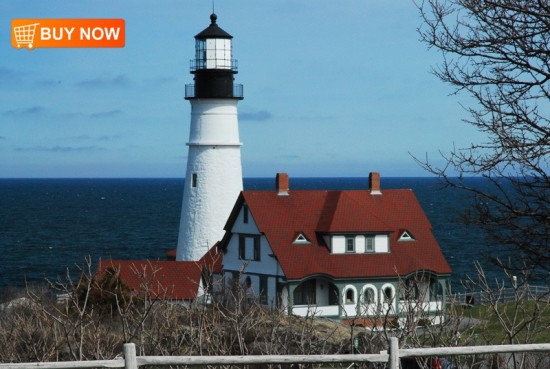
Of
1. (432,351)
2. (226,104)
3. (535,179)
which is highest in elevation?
(226,104)

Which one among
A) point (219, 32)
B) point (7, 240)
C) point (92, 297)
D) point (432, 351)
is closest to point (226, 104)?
point (219, 32)

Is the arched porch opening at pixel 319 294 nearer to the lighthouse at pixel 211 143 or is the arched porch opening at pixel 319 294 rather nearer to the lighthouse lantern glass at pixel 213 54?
the lighthouse at pixel 211 143

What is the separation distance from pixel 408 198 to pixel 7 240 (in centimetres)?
4810

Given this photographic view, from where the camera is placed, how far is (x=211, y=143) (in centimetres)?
4347

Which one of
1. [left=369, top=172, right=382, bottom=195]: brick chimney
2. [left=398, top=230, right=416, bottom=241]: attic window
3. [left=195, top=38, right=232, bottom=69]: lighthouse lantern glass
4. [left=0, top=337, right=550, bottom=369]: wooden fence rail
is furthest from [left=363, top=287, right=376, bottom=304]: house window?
[left=195, top=38, right=232, bottom=69]: lighthouse lantern glass

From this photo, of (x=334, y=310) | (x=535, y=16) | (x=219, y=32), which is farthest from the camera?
(x=219, y=32)

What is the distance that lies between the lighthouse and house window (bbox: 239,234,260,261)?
3190mm

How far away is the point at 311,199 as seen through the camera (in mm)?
41156

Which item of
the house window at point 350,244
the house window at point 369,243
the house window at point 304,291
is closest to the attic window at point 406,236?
the house window at point 369,243

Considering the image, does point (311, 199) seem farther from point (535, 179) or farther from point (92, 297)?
point (535, 179)

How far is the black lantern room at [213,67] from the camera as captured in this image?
1714 inches

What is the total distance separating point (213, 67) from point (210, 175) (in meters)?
4.79

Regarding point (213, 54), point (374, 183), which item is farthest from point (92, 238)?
point (374, 183)

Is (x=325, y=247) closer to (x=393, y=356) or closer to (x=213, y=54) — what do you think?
(x=213, y=54)
